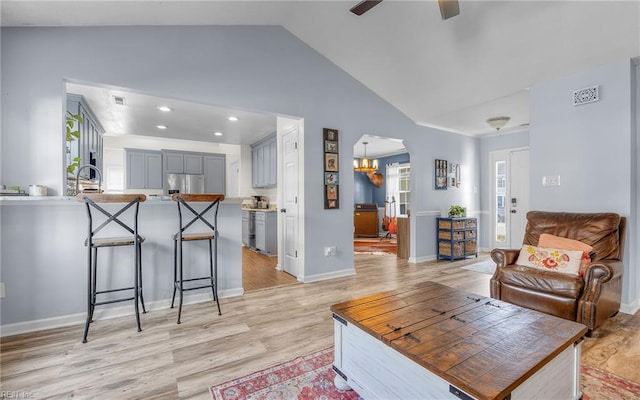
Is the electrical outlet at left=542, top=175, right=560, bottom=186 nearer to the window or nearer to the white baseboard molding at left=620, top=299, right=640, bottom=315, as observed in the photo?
the white baseboard molding at left=620, top=299, right=640, bottom=315

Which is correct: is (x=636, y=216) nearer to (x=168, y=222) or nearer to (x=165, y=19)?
(x=168, y=222)

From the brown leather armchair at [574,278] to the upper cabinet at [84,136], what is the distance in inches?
191

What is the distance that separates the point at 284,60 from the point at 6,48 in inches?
99.1

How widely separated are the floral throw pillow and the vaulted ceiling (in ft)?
6.54

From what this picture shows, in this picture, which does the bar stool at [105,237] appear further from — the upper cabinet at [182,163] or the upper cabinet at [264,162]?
the upper cabinet at [182,163]

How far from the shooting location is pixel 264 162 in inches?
255

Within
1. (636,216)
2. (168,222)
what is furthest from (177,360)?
(636,216)

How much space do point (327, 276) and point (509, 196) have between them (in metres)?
4.21

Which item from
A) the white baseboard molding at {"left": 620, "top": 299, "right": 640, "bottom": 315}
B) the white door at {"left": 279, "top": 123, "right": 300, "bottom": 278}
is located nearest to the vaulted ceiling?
the white door at {"left": 279, "top": 123, "right": 300, "bottom": 278}

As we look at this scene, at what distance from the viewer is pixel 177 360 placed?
1.99m

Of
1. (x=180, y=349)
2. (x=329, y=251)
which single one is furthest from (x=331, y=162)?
(x=180, y=349)

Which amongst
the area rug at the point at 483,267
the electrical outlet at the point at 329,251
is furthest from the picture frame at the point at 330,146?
the area rug at the point at 483,267

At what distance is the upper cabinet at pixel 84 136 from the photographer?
3946mm

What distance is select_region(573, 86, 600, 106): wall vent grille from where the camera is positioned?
3041mm
